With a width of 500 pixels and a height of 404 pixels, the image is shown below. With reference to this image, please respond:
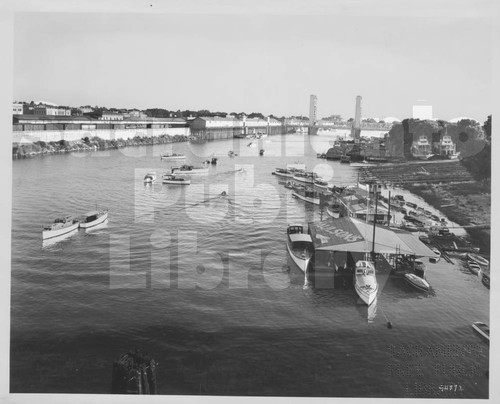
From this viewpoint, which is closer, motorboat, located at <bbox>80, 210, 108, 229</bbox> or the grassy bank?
the grassy bank

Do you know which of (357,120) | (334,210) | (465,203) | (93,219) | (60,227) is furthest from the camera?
(334,210)

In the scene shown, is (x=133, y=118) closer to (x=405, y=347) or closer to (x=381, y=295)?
(x=381, y=295)

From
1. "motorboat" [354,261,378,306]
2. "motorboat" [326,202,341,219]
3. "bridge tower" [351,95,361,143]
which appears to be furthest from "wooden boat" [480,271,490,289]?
"motorboat" [326,202,341,219]

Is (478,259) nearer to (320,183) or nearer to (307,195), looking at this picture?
(307,195)

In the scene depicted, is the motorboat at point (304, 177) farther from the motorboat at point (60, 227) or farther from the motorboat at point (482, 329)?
the motorboat at point (482, 329)

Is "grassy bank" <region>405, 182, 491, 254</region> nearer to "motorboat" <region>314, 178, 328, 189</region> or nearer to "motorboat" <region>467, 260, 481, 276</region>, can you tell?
"motorboat" <region>467, 260, 481, 276</region>

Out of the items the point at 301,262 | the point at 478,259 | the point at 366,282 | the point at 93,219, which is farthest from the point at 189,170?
the point at 478,259

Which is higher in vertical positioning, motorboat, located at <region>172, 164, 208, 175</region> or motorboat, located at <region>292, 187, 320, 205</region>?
motorboat, located at <region>172, 164, 208, 175</region>

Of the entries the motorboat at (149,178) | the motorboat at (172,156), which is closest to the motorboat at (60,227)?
the motorboat at (149,178)
